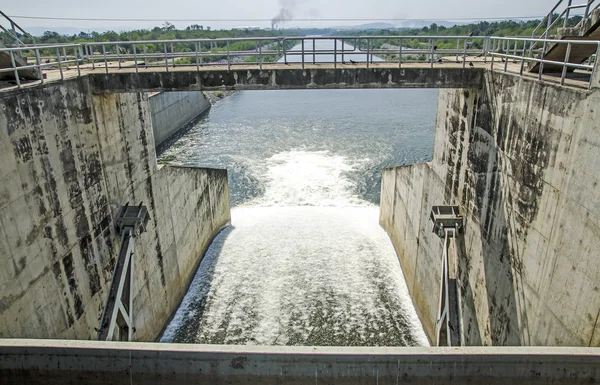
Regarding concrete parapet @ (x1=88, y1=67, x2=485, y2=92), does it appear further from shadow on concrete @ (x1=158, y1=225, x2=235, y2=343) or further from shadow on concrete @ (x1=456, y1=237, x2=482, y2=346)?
shadow on concrete @ (x1=158, y1=225, x2=235, y2=343)

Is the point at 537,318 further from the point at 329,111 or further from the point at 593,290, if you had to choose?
the point at 329,111

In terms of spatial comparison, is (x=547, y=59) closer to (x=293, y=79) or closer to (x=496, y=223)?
(x=496, y=223)

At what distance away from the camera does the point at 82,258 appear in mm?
11477

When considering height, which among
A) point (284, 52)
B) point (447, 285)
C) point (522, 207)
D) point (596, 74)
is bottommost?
point (447, 285)

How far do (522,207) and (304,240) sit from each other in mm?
14704

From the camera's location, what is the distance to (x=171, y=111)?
4591cm

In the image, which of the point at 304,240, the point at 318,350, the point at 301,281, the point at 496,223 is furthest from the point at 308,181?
the point at 318,350

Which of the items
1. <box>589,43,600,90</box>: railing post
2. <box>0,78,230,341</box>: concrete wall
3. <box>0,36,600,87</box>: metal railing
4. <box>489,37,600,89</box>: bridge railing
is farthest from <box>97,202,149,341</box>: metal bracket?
<box>589,43,600,90</box>: railing post

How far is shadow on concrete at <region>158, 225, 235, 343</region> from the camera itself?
16.8 m

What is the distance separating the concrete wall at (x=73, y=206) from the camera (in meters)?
9.19

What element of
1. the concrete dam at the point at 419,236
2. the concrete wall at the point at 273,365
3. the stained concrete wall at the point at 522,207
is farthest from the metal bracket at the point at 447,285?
the concrete wall at the point at 273,365

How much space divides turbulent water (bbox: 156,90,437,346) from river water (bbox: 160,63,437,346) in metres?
0.07

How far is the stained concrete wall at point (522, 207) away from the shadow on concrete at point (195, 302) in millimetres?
9497

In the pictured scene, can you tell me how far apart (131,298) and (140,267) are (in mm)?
1958
